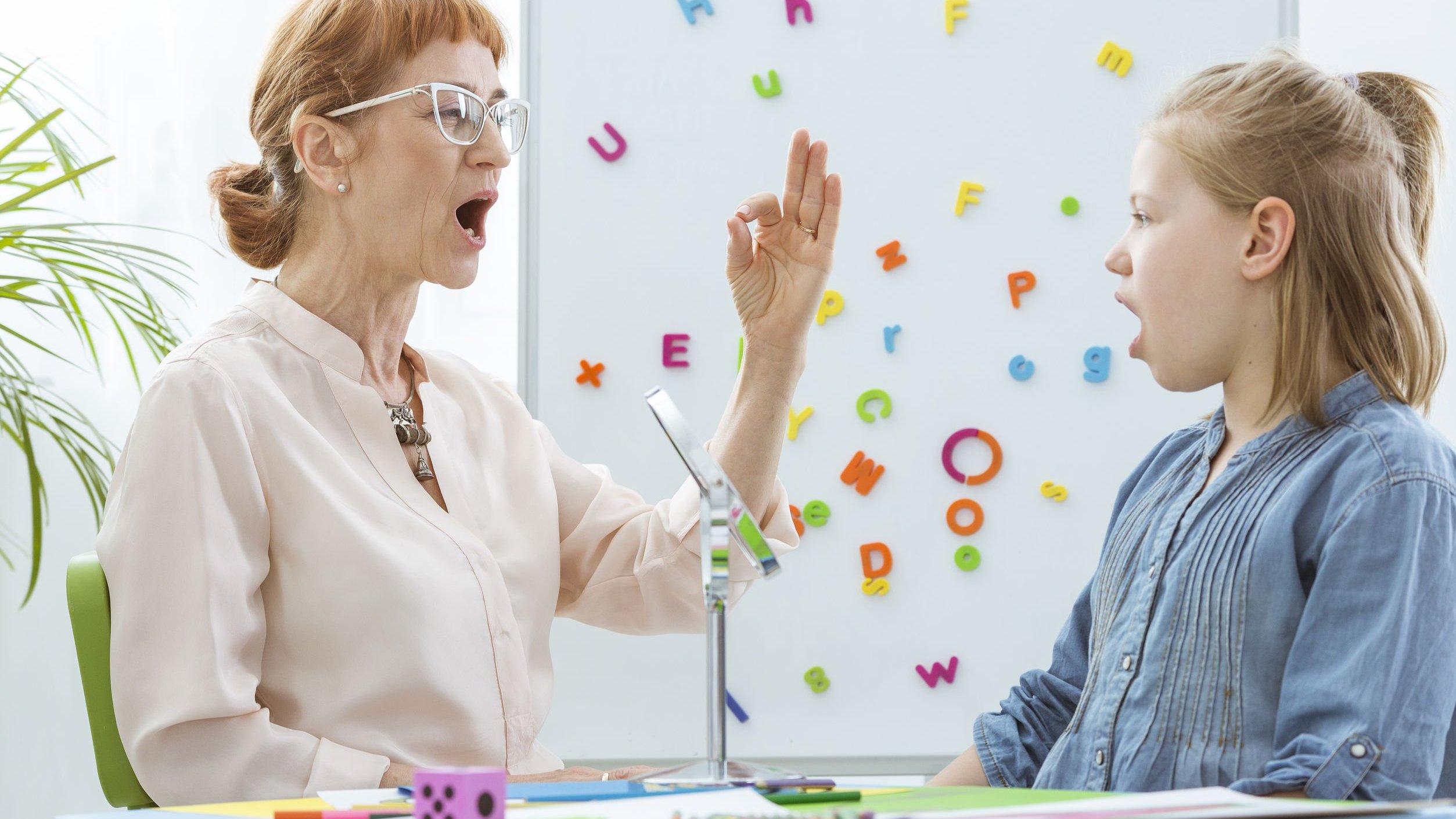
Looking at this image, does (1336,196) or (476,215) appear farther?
(476,215)

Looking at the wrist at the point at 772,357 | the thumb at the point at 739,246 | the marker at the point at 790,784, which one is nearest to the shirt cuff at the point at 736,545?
the wrist at the point at 772,357

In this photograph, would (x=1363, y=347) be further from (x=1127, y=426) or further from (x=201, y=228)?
(x=201, y=228)

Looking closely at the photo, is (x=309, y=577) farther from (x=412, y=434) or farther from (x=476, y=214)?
(x=476, y=214)

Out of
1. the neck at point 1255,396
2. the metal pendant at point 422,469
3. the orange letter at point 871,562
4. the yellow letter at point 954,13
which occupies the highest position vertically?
the yellow letter at point 954,13

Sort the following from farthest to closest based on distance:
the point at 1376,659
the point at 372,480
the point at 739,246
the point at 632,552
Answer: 1. the point at 632,552
2. the point at 739,246
3. the point at 372,480
4. the point at 1376,659

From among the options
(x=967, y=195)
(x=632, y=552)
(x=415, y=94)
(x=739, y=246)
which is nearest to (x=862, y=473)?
(x=967, y=195)

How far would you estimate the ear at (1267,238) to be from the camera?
1096mm

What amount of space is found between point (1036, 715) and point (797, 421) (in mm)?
1128

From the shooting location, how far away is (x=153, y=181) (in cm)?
→ 231

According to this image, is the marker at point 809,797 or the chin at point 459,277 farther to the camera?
the chin at point 459,277

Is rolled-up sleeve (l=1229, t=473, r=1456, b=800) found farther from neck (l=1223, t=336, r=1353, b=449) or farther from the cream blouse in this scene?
the cream blouse

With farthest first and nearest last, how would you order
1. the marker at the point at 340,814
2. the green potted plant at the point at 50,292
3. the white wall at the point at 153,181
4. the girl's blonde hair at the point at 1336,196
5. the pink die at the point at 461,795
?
the white wall at the point at 153,181
the green potted plant at the point at 50,292
the girl's blonde hair at the point at 1336,196
the marker at the point at 340,814
the pink die at the point at 461,795

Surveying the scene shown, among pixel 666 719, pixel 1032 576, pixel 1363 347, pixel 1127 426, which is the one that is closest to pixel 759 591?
pixel 666 719

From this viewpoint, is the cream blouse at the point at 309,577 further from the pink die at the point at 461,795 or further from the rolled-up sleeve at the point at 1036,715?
the pink die at the point at 461,795
